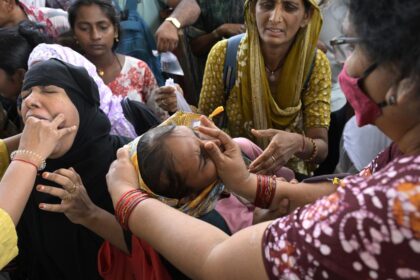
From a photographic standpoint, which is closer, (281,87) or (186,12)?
(281,87)

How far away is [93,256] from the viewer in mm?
1703

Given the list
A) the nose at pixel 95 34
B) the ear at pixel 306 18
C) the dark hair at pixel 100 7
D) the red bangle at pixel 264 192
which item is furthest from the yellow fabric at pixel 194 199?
the dark hair at pixel 100 7

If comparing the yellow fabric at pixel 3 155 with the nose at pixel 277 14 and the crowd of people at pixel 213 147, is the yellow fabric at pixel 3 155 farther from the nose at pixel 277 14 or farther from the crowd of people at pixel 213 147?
the nose at pixel 277 14

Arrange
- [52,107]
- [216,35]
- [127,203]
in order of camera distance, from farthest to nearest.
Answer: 1. [216,35]
2. [52,107]
3. [127,203]

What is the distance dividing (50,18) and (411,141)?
8.43 ft

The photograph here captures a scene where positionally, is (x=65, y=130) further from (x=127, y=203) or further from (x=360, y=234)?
(x=360, y=234)

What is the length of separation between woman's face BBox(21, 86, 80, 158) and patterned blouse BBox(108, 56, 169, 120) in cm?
94

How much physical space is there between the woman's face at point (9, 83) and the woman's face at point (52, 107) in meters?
0.64

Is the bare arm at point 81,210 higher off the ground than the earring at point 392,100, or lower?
lower

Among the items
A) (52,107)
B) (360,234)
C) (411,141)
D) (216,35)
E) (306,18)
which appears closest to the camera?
(360,234)

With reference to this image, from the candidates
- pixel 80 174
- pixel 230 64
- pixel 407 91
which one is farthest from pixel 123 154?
pixel 230 64

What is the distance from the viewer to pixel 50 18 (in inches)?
110

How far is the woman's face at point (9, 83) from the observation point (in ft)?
6.94

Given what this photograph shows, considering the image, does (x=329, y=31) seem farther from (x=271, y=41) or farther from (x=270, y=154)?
(x=270, y=154)
